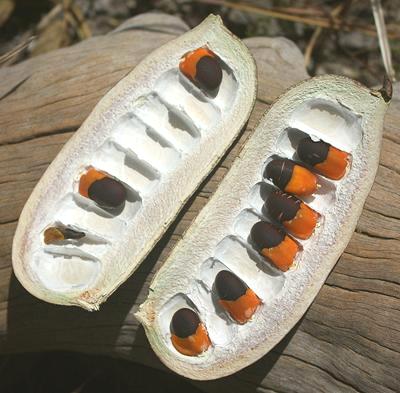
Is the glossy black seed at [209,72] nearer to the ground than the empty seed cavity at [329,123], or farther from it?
nearer to the ground

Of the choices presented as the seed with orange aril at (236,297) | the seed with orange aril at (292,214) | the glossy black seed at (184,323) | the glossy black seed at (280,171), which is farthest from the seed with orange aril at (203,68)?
the glossy black seed at (184,323)

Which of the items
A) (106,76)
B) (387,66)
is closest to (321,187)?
(387,66)

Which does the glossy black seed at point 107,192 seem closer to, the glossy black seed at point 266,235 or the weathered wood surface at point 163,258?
the weathered wood surface at point 163,258

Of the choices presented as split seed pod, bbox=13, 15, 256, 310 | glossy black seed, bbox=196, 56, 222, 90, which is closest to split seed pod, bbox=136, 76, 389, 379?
split seed pod, bbox=13, 15, 256, 310

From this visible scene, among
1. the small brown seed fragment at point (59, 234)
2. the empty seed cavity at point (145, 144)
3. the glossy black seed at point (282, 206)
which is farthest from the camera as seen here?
the empty seed cavity at point (145, 144)

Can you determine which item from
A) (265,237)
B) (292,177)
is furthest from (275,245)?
(292,177)

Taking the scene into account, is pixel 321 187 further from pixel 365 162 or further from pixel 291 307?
pixel 291 307
